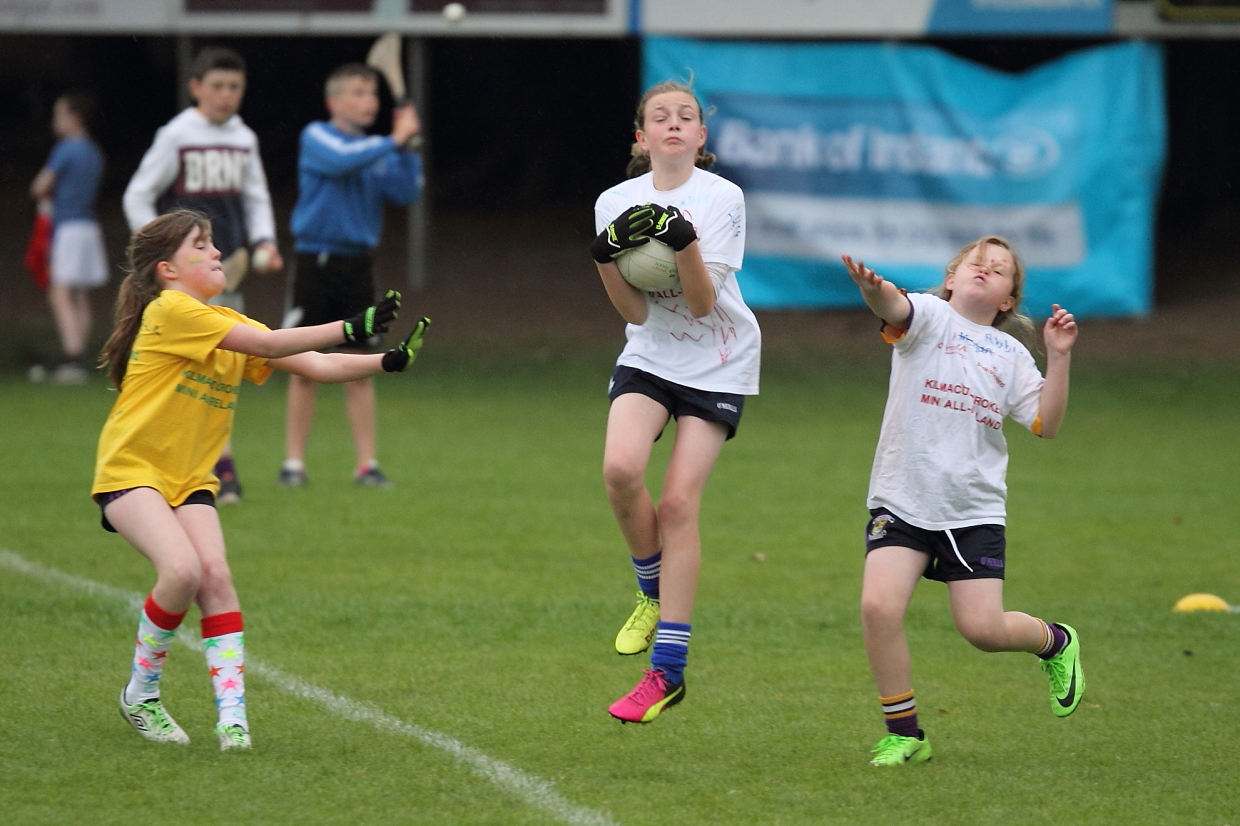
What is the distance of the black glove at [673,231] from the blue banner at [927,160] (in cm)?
1120

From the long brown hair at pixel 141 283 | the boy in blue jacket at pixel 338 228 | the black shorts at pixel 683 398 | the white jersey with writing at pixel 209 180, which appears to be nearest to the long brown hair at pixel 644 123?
the black shorts at pixel 683 398

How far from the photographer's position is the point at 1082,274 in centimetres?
1605

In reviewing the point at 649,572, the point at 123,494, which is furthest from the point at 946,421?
the point at 123,494

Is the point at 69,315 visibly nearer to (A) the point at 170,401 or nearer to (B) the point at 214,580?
(A) the point at 170,401

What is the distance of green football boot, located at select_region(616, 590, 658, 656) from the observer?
5.54m

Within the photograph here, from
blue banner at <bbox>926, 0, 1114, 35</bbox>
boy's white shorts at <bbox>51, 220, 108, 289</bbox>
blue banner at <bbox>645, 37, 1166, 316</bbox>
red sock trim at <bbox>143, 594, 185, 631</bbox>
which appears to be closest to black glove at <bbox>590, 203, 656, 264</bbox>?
red sock trim at <bbox>143, 594, 185, 631</bbox>

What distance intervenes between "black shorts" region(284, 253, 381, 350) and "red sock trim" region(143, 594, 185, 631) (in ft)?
15.9

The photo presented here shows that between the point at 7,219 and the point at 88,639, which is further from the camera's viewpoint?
the point at 7,219

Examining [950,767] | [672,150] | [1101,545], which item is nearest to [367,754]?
[950,767]

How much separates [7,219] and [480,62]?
712 cm

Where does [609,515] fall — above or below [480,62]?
below

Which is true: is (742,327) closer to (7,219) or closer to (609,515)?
(609,515)

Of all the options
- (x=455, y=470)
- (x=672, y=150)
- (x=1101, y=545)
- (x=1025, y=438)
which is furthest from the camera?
(x=1025, y=438)

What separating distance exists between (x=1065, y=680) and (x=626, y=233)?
6.74 ft
